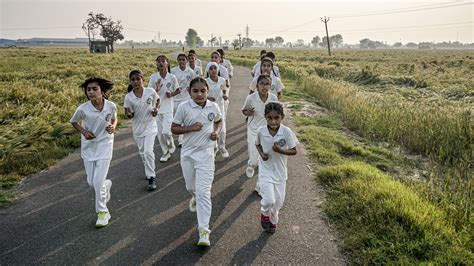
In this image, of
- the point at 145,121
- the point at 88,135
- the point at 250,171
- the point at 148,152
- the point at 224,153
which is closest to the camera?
the point at 88,135

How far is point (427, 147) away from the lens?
7.56 metres

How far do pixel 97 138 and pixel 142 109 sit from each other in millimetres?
1109

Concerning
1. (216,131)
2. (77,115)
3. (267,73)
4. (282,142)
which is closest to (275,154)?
(282,142)

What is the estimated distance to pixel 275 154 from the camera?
414 cm

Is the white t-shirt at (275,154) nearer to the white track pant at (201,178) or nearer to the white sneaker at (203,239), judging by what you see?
the white track pant at (201,178)

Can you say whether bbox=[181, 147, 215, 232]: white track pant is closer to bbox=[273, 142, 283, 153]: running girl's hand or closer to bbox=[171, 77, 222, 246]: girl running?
bbox=[171, 77, 222, 246]: girl running

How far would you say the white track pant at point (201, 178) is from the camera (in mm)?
3768

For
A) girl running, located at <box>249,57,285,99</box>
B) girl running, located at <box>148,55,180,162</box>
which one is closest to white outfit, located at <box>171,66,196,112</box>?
girl running, located at <box>148,55,180,162</box>

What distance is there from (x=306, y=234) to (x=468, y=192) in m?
2.74

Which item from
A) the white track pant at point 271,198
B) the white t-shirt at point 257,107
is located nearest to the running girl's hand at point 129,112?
the white t-shirt at point 257,107

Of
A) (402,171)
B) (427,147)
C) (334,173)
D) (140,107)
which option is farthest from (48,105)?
(427,147)

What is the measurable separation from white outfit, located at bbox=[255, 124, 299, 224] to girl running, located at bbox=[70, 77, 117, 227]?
212 cm

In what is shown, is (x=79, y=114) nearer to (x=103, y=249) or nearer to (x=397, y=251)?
(x=103, y=249)

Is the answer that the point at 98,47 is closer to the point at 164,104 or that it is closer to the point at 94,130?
the point at 164,104
